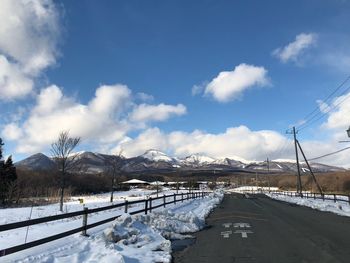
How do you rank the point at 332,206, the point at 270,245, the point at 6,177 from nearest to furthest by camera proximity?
the point at 270,245 < the point at 332,206 < the point at 6,177

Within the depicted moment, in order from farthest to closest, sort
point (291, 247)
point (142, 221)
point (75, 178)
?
1. point (75, 178)
2. point (142, 221)
3. point (291, 247)

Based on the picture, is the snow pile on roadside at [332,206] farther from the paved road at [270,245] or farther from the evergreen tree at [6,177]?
the evergreen tree at [6,177]

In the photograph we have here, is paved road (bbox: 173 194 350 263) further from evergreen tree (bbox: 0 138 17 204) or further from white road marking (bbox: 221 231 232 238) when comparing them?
evergreen tree (bbox: 0 138 17 204)

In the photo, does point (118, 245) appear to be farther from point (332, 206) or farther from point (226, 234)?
point (332, 206)

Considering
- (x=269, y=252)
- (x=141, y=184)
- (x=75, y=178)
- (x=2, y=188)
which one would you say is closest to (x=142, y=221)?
Answer: (x=269, y=252)

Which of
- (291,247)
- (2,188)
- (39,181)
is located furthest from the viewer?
(39,181)

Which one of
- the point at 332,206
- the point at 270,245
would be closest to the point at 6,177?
the point at 332,206

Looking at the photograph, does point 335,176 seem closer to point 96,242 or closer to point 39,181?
point 39,181

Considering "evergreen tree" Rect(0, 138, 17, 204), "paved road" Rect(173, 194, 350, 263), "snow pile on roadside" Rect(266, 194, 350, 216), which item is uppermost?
"evergreen tree" Rect(0, 138, 17, 204)

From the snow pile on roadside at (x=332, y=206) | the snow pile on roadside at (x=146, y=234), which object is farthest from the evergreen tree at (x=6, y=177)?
the snow pile on roadside at (x=146, y=234)

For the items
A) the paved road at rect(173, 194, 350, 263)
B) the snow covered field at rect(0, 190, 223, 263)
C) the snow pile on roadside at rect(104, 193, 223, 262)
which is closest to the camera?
the snow covered field at rect(0, 190, 223, 263)

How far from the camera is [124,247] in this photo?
38.2 ft

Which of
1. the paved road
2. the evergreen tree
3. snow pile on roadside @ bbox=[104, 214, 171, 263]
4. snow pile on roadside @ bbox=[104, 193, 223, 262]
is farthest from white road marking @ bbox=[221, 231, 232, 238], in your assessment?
the evergreen tree

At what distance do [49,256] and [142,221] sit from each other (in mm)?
6620
